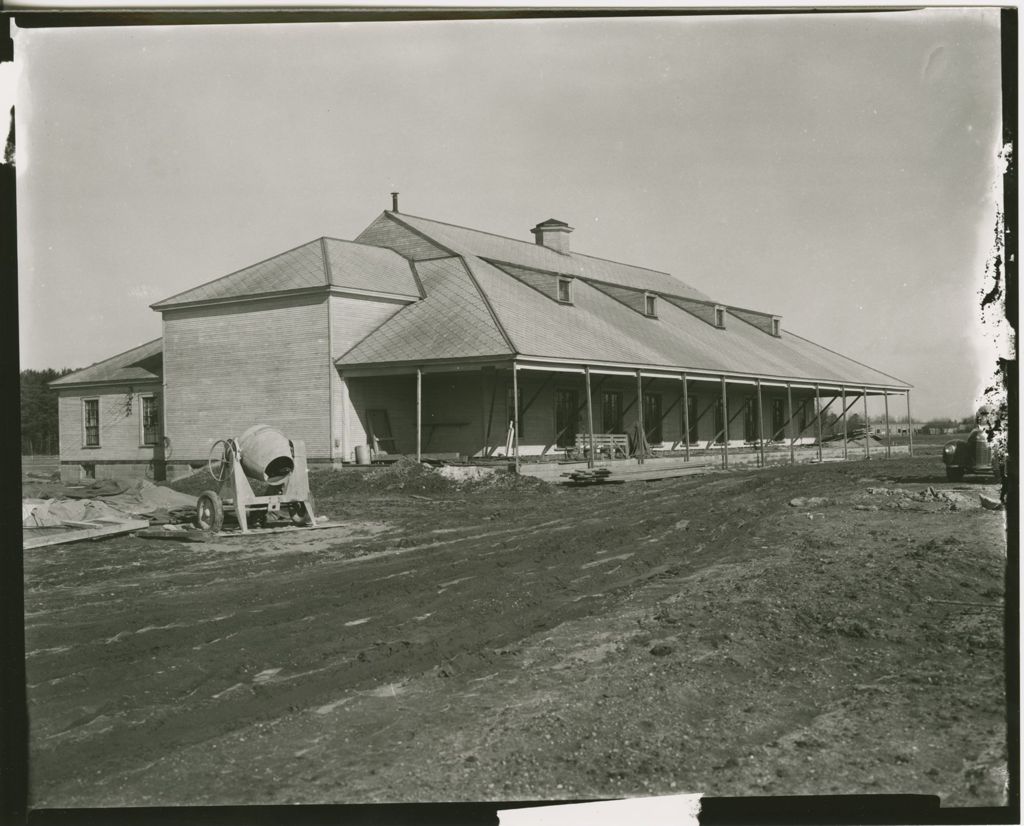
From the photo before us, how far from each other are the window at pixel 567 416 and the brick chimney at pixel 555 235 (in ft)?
48.7

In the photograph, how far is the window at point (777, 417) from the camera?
41.0 meters

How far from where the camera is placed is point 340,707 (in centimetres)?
566

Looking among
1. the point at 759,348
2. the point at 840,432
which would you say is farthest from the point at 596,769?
the point at 840,432

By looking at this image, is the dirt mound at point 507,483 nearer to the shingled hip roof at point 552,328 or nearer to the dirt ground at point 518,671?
the shingled hip roof at point 552,328

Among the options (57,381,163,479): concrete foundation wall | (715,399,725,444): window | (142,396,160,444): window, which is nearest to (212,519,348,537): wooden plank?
(57,381,163,479): concrete foundation wall

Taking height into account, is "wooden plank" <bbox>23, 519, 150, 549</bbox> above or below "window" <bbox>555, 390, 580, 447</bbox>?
below

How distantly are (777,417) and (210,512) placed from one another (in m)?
32.8

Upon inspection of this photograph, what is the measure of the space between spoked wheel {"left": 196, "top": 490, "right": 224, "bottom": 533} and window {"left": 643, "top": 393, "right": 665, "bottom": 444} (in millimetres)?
20169

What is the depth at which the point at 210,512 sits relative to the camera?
45.8 ft

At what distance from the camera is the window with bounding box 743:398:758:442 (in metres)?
38.8

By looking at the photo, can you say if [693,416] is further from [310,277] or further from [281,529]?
[281,529]

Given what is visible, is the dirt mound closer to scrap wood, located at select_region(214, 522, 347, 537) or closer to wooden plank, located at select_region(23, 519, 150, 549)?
scrap wood, located at select_region(214, 522, 347, 537)

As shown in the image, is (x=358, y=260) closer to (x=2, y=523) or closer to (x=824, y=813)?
(x=2, y=523)

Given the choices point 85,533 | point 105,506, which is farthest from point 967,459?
point 85,533
